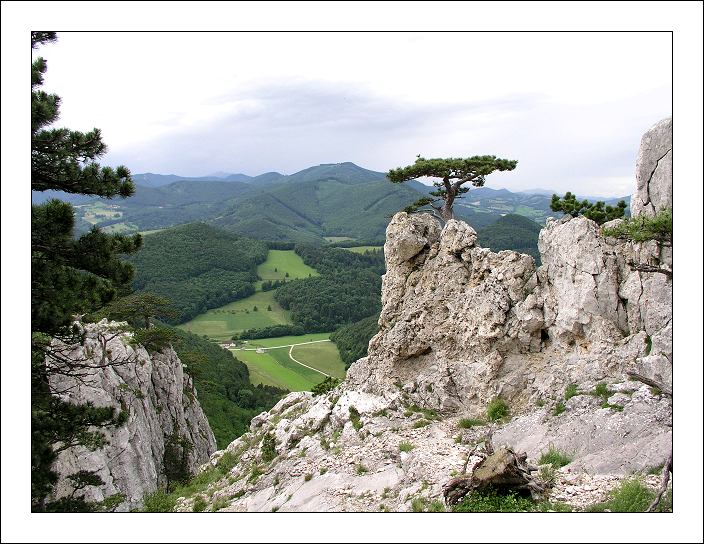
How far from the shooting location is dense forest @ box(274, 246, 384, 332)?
126812mm

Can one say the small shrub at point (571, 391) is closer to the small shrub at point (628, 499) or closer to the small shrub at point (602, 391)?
the small shrub at point (602, 391)

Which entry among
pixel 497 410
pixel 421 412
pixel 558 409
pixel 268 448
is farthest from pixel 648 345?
pixel 268 448

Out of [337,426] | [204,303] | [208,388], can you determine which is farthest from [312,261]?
[337,426]

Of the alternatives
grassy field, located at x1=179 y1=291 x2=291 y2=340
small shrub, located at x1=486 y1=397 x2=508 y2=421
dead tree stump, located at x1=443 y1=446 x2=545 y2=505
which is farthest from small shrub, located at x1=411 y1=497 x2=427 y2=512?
grassy field, located at x1=179 y1=291 x2=291 y2=340

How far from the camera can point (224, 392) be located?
2507 inches

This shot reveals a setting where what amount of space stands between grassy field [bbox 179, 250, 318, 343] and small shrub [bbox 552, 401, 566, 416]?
105m

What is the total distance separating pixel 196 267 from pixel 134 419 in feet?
426

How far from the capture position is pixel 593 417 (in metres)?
13.1

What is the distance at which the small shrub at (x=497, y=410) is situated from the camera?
15625 millimetres

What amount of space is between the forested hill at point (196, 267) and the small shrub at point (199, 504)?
109 m

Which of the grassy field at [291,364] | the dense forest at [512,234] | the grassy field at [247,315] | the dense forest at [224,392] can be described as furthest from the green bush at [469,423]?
the grassy field at [247,315]
